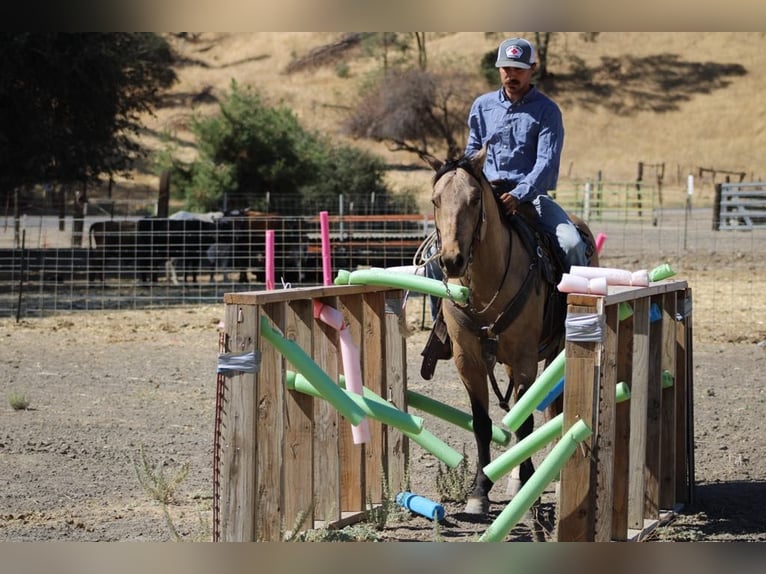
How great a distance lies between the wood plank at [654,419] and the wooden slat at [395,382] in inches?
56.6

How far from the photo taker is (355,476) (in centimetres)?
611

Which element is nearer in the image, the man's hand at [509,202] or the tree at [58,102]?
the man's hand at [509,202]

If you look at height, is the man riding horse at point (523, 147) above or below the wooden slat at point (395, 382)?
above

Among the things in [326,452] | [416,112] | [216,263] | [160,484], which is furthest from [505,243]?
[416,112]

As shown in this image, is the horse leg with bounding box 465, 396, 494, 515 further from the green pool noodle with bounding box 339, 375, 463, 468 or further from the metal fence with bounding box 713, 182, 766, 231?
the metal fence with bounding box 713, 182, 766, 231

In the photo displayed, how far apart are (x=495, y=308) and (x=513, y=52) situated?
1.56 meters

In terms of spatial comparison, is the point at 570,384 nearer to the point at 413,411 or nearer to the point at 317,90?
the point at 413,411

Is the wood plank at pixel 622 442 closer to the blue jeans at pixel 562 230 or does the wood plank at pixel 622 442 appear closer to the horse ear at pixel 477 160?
the blue jeans at pixel 562 230

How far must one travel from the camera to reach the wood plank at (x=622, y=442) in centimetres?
545

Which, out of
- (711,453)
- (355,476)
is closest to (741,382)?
(711,453)

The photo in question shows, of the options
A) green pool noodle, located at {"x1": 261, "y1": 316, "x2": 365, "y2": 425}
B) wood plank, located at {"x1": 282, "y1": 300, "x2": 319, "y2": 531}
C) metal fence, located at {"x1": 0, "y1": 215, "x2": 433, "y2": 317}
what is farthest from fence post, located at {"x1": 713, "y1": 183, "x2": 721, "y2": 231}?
green pool noodle, located at {"x1": 261, "y1": 316, "x2": 365, "y2": 425}

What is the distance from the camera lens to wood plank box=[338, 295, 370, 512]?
6.09 metres

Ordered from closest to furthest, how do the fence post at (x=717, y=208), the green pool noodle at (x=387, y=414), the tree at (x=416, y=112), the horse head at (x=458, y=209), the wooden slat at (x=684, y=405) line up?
the green pool noodle at (x=387, y=414) < the horse head at (x=458, y=209) < the wooden slat at (x=684, y=405) < the fence post at (x=717, y=208) < the tree at (x=416, y=112)

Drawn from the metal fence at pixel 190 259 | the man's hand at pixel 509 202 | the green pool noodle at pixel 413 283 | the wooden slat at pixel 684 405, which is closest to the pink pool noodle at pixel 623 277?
the green pool noodle at pixel 413 283
